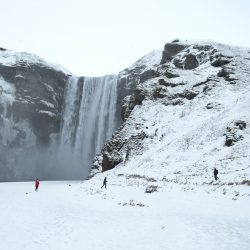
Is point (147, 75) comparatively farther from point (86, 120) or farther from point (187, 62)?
point (86, 120)

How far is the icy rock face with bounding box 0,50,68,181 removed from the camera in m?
77.6

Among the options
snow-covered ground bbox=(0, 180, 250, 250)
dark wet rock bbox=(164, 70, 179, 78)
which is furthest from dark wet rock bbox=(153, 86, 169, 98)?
snow-covered ground bbox=(0, 180, 250, 250)

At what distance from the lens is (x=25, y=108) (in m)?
79.9

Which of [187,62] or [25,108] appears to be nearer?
[187,62]

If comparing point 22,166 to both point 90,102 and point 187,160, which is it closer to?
point 90,102

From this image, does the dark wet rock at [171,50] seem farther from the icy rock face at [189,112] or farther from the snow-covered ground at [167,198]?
the snow-covered ground at [167,198]

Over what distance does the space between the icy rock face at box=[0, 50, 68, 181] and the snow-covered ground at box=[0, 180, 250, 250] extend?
60.7 m

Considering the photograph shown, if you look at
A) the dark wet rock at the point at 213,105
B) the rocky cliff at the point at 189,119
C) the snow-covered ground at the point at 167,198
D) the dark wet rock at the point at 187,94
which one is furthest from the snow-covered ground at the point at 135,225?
the dark wet rock at the point at 187,94

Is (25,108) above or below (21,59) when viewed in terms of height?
below

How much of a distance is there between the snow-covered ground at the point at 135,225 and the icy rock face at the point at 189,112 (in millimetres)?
15333

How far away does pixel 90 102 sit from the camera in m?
81.4

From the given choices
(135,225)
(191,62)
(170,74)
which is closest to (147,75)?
(191,62)

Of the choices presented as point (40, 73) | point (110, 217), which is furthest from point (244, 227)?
point (40, 73)

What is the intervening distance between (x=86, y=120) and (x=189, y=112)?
108ft
